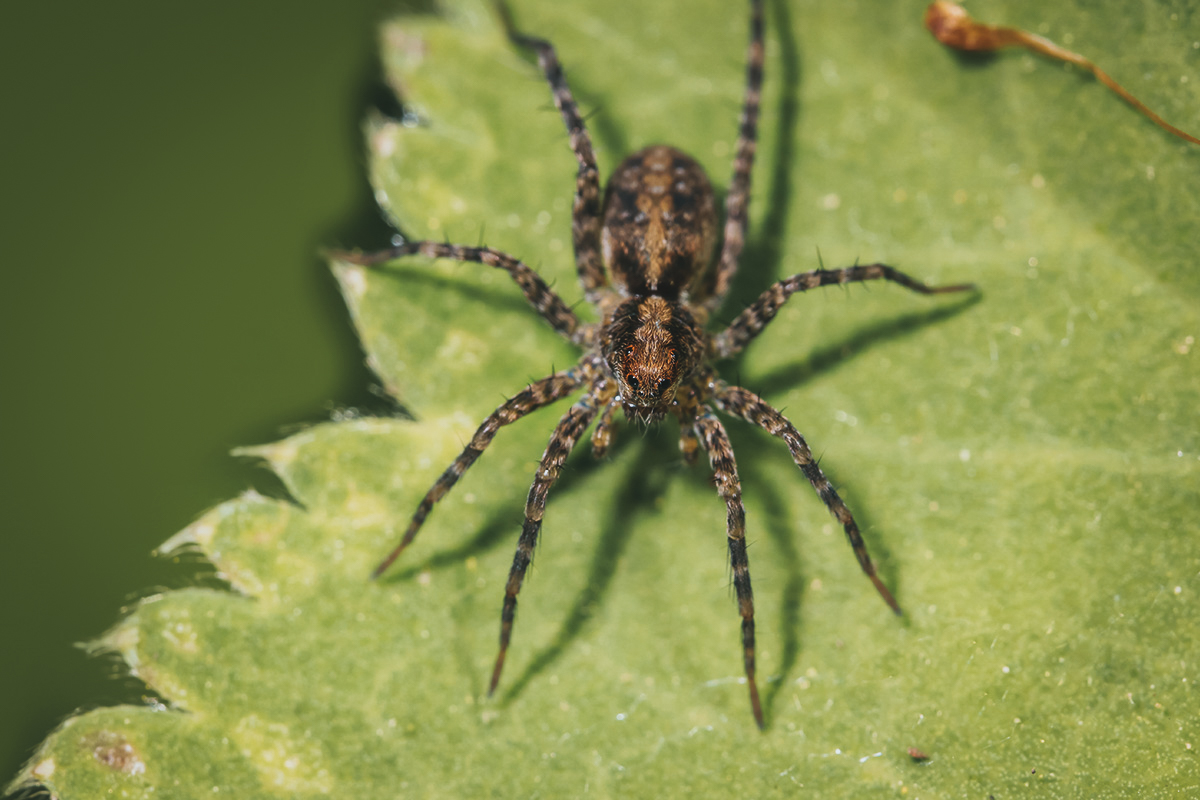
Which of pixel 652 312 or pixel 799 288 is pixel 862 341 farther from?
pixel 652 312

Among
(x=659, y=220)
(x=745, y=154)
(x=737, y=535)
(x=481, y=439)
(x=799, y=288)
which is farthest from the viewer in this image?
(x=745, y=154)

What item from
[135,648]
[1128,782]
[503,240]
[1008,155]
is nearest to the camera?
[1128,782]

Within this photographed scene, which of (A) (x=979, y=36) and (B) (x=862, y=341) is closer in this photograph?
(A) (x=979, y=36)

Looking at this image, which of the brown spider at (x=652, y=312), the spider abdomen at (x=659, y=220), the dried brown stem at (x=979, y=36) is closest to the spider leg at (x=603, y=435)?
the brown spider at (x=652, y=312)

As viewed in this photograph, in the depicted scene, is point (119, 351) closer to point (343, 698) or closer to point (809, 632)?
point (343, 698)

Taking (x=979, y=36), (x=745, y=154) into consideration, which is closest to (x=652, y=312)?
(x=745, y=154)

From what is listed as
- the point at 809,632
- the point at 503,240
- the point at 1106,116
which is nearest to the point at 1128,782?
the point at 809,632
